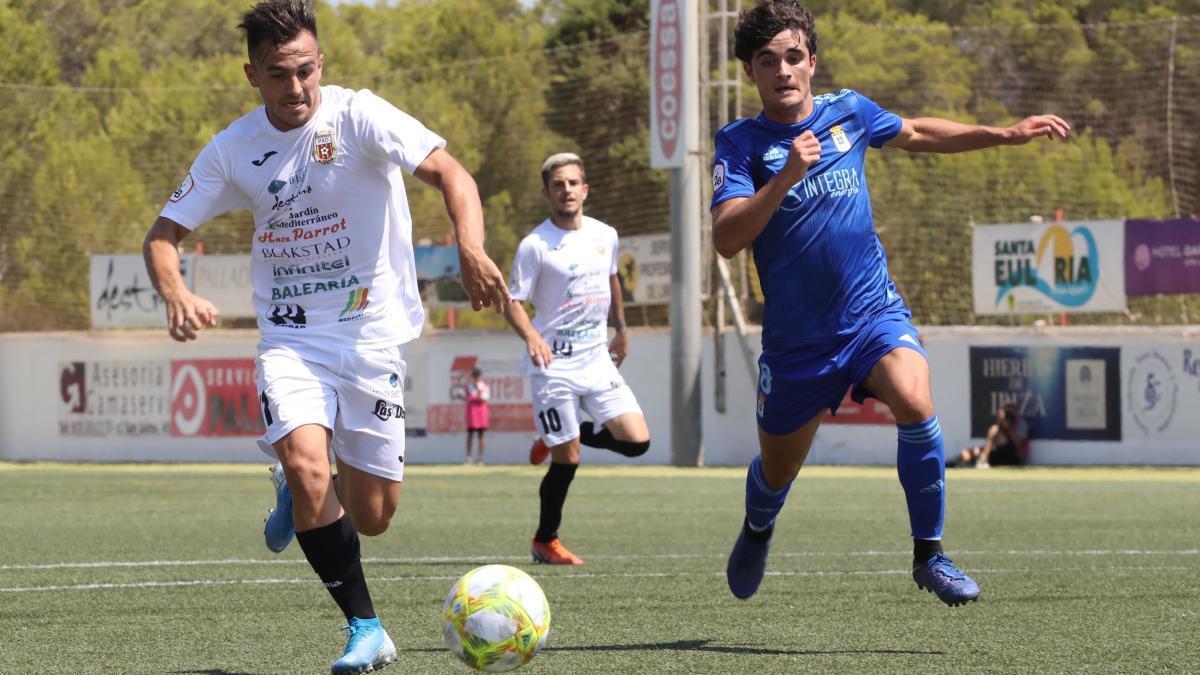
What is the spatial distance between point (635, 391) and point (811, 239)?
2229 cm

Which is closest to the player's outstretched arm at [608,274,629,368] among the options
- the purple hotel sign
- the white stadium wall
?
the white stadium wall

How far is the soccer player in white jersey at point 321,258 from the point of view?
5730 millimetres

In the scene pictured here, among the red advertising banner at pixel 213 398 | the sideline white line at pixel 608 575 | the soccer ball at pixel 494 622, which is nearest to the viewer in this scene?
the soccer ball at pixel 494 622

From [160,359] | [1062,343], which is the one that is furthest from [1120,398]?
[160,359]

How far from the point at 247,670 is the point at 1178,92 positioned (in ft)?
91.5

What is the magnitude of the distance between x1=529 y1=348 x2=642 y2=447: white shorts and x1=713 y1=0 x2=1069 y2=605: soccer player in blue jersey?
343 centimetres

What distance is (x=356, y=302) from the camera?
5934 millimetres

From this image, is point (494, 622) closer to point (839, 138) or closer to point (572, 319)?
point (839, 138)

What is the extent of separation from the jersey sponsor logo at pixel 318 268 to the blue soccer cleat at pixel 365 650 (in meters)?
1.17

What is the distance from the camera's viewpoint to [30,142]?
35469mm

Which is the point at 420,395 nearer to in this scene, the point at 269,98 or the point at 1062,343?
the point at 1062,343

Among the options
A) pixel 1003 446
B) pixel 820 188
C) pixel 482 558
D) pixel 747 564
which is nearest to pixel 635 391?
pixel 1003 446

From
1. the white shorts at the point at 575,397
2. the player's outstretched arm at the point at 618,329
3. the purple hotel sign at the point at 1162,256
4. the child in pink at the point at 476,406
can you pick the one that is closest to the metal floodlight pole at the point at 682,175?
the child in pink at the point at 476,406

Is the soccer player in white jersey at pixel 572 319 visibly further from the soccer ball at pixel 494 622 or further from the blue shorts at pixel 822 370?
the soccer ball at pixel 494 622
